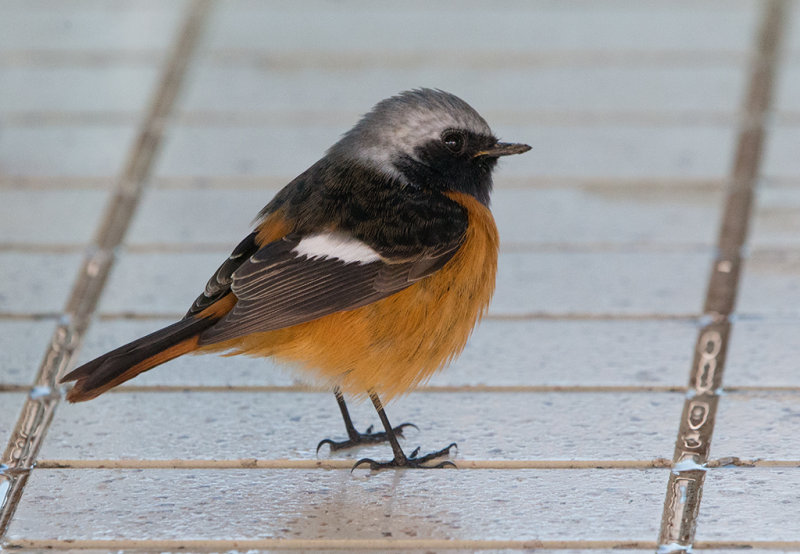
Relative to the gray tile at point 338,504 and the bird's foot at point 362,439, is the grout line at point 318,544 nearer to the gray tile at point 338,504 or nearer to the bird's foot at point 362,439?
the gray tile at point 338,504

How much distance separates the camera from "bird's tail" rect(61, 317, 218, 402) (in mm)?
3605

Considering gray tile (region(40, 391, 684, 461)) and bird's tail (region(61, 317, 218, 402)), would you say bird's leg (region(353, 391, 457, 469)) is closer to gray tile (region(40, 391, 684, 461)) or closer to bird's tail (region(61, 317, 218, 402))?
gray tile (region(40, 391, 684, 461))

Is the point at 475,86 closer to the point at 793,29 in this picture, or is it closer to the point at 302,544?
the point at 793,29

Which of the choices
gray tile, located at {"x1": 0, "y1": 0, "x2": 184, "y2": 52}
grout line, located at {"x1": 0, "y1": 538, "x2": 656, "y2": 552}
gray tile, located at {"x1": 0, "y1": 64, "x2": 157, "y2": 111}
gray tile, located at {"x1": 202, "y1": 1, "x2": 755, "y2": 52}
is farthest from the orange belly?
gray tile, located at {"x1": 0, "y1": 0, "x2": 184, "y2": 52}

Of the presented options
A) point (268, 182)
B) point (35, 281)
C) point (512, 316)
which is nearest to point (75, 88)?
point (268, 182)

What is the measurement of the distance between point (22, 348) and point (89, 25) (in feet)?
11.8

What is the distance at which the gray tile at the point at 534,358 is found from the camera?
4.40m

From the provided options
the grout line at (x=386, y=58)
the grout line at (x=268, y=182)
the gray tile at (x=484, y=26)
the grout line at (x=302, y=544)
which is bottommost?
the grout line at (x=302, y=544)

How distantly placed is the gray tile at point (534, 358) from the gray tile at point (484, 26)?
2.89m

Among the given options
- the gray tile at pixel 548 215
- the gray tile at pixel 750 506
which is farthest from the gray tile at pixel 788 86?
the gray tile at pixel 750 506

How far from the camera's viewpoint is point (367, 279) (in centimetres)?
379

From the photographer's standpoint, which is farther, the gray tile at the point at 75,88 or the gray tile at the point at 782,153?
the gray tile at the point at 75,88

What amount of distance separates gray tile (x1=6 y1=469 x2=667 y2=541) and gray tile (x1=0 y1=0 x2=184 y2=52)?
4.13 m

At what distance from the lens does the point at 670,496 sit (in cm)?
363
